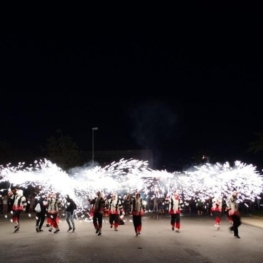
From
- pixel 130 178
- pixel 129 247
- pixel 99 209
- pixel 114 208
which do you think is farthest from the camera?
pixel 130 178

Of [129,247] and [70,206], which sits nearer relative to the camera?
[129,247]

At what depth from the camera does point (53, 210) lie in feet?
65.2

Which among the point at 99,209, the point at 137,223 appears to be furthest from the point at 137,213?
the point at 99,209

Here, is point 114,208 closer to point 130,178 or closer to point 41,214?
point 41,214

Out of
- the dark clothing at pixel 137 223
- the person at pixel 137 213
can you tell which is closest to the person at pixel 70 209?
the person at pixel 137 213

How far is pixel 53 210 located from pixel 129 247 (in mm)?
6298

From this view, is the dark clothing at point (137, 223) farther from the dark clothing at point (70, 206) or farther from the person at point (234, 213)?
the person at point (234, 213)

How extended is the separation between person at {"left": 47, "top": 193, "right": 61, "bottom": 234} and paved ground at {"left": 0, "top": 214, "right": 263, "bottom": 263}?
37 cm

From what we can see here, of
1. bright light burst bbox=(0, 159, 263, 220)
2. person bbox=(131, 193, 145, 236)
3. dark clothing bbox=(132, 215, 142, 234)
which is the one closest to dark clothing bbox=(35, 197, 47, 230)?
bright light burst bbox=(0, 159, 263, 220)

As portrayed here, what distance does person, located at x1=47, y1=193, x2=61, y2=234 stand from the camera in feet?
63.6

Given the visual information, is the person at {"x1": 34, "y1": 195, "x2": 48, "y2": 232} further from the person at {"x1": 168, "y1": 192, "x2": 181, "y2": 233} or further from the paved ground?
the person at {"x1": 168, "y1": 192, "x2": 181, "y2": 233}

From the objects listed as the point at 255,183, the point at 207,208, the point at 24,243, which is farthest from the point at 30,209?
the point at 24,243

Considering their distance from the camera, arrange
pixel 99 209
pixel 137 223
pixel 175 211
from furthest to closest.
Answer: pixel 175 211
pixel 99 209
pixel 137 223

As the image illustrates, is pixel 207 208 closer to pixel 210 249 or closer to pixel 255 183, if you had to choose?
pixel 255 183
